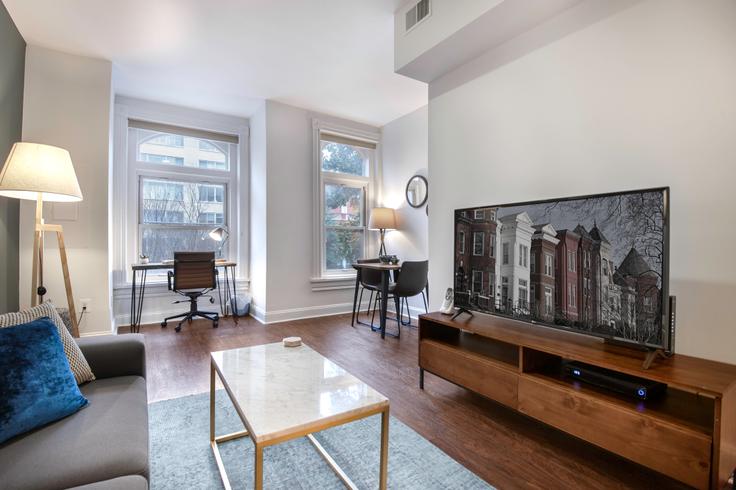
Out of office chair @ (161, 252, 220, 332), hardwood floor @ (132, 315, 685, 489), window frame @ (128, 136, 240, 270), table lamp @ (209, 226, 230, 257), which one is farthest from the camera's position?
table lamp @ (209, 226, 230, 257)

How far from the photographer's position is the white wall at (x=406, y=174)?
4547 millimetres

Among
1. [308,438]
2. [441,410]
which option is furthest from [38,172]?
[441,410]

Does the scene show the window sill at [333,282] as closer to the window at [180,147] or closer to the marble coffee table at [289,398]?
the window at [180,147]

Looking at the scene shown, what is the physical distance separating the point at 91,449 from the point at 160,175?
160 inches

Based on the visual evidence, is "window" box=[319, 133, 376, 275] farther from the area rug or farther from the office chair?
the area rug

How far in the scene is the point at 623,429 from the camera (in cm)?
144

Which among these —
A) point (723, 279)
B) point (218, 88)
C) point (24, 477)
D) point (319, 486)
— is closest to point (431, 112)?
point (723, 279)

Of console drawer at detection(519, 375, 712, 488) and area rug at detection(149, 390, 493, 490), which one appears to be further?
area rug at detection(149, 390, 493, 490)

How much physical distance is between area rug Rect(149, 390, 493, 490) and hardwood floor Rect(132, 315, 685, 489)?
123mm

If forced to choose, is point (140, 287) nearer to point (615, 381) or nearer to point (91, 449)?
point (91, 449)

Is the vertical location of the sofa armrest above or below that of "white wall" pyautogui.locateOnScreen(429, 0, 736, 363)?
below

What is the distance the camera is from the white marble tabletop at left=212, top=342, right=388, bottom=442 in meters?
1.15

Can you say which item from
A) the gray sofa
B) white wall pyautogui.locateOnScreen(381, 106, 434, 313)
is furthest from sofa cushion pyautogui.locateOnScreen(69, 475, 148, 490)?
white wall pyautogui.locateOnScreen(381, 106, 434, 313)

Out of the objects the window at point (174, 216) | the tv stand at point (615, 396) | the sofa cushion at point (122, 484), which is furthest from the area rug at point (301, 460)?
the window at point (174, 216)
